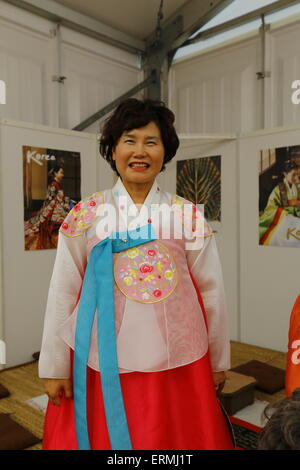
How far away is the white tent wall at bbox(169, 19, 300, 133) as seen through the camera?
8.76 feet

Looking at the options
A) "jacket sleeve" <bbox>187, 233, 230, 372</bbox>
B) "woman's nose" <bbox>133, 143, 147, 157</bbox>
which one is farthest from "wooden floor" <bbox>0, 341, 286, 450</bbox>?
"woman's nose" <bbox>133, 143, 147, 157</bbox>

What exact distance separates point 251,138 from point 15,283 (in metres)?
1.75

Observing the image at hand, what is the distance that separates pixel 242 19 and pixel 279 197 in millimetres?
1289

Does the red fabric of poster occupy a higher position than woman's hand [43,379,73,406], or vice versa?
the red fabric of poster

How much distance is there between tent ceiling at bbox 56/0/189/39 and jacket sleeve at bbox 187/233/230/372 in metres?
2.27

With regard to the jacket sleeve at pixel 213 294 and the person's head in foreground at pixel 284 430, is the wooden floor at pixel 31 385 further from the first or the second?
the person's head in foreground at pixel 284 430

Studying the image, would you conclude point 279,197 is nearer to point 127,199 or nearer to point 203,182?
point 203,182

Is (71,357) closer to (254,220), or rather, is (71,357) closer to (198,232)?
(198,232)

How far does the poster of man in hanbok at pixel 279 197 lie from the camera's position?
8.15 feet

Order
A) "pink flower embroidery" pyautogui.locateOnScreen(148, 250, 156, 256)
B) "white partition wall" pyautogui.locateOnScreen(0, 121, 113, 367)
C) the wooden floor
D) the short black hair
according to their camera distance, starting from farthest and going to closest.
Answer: the short black hair < "white partition wall" pyautogui.locateOnScreen(0, 121, 113, 367) < the wooden floor < "pink flower embroidery" pyautogui.locateOnScreen(148, 250, 156, 256)

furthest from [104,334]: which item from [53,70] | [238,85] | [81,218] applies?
[238,85]

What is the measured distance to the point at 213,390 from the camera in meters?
1.16

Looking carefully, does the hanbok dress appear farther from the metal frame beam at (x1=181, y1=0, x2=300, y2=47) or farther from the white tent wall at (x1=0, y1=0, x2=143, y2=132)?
the metal frame beam at (x1=181, y1=0, x2=300, y2=47)

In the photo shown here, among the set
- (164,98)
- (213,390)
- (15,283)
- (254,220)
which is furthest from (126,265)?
(164,98)
